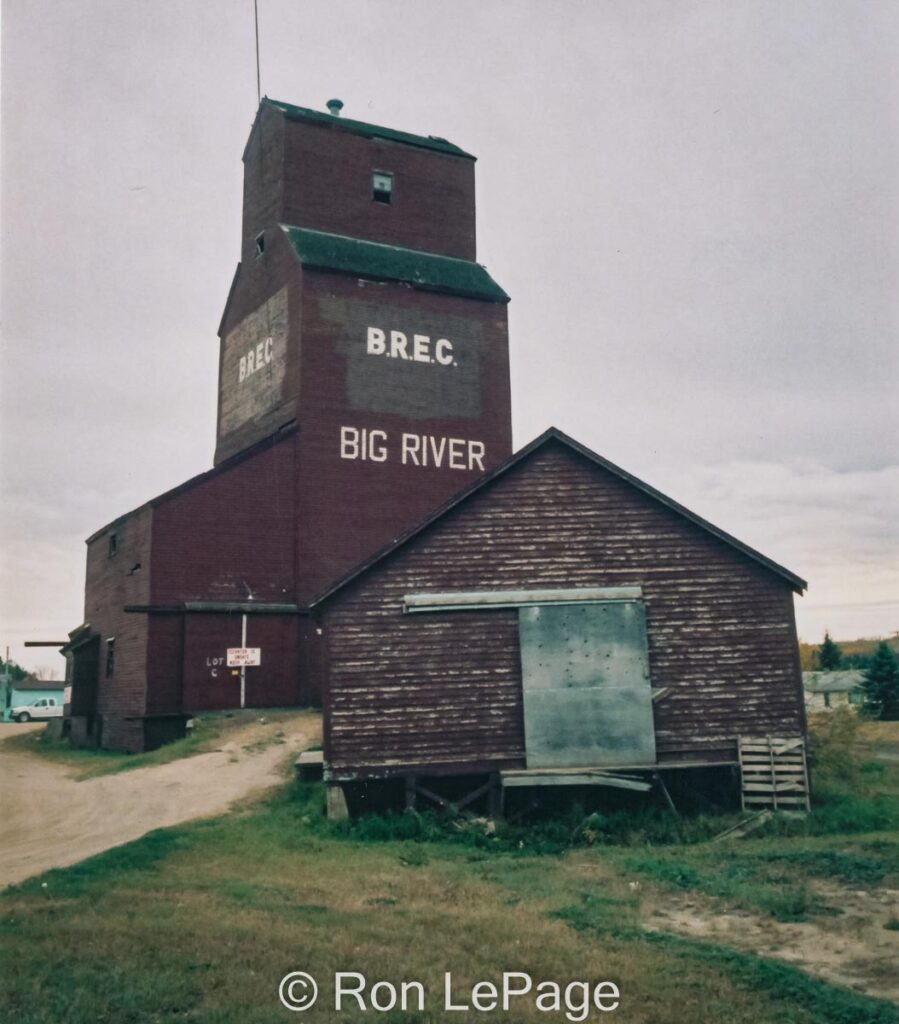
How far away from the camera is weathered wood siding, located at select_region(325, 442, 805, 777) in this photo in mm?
16453

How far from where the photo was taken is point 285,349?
3152cm

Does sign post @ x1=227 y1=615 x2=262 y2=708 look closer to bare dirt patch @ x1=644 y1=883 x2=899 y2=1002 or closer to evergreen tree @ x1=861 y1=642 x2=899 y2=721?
bare dirt patch @ x1=644 y1=883 x2=899 y2=1002

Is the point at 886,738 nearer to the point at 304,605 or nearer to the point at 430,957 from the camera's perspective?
the point at 304,605

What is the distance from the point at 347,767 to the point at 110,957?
8431 millimetres

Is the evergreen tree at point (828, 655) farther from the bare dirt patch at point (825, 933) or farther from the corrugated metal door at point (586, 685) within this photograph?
the bare dirt patch at point (825, 933)

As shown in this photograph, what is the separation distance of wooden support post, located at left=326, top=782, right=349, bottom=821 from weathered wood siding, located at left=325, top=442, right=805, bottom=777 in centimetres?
35

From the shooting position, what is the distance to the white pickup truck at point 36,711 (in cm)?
6200

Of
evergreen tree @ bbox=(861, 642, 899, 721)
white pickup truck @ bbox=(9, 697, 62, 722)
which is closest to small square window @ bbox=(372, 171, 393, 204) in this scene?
evergreen tree @ bbox=(861, 642, 899, 721)

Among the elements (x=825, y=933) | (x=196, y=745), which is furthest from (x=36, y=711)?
(x=825, y=933)

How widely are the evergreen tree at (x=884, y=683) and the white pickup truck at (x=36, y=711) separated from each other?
49650 mm

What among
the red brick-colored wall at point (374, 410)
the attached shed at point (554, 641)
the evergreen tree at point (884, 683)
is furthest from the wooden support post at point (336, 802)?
the evergreen tree at point (884, 683)

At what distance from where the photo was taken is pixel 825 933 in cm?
962

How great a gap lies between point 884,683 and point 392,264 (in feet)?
124

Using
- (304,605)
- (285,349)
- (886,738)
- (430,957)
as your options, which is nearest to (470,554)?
(430,957)
